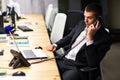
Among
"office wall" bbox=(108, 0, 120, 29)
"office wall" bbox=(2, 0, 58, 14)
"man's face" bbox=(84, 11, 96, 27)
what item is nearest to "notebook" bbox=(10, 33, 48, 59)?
"man's face" bbox=(84, 11, 96, 27)

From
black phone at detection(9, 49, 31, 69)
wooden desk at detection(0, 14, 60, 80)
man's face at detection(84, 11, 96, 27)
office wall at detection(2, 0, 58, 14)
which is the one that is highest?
man's face at detection(84, 11, 96, 27)

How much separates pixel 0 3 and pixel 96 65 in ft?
9.52

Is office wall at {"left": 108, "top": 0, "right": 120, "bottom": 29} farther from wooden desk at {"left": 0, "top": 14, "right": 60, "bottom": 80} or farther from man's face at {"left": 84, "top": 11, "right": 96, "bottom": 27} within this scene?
man's face at {"left": 84, "top": 11, "right": 96, "bottom": 27}

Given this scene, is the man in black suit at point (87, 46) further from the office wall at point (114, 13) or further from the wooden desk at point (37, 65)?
the office wall at point (114, 13)

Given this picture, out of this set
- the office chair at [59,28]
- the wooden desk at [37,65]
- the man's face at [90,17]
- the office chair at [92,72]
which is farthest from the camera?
the office chair at [59,28]

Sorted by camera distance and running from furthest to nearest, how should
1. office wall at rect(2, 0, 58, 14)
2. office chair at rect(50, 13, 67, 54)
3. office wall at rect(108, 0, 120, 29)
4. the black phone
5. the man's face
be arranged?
1. office wall at rect(108, 0, 120, 29)
2. office wall at rect(2, 0, 58, 14)
3. office chair at rect(50, 13, 67, 54)
4. the man's face
5. the black phone

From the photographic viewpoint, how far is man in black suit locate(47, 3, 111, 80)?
260 centimetres

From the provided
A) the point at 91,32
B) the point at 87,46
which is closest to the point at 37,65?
the point at 87,46

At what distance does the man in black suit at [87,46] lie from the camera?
8.52 feet

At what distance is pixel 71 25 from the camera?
4359 millimetres

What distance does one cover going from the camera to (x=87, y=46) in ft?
8.49

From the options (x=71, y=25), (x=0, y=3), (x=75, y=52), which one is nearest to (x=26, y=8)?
(x=0, y=3)

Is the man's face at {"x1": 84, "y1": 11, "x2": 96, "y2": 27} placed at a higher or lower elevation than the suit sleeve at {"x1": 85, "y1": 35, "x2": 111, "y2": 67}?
higher

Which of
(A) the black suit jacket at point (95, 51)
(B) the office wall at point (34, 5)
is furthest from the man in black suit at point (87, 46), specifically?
(B) the office wall at point (34, 5)
